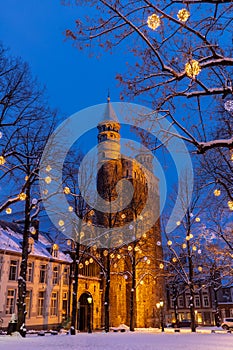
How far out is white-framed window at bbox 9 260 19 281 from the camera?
31.2 m

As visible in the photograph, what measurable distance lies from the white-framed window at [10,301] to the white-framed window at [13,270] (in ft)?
3.91

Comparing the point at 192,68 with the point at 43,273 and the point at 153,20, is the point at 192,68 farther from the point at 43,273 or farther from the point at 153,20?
the point at 43,273

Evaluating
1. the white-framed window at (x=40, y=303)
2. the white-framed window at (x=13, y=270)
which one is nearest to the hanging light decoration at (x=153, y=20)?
the white-framed window at (x=13, y=270)

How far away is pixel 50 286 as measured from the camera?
116ft

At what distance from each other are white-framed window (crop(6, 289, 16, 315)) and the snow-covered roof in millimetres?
3744

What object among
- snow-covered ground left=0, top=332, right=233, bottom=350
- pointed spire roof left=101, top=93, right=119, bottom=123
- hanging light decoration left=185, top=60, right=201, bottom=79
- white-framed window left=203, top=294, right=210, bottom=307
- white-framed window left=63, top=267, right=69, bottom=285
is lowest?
snow-covered ground left=0, top=332, right=233, bottom=350

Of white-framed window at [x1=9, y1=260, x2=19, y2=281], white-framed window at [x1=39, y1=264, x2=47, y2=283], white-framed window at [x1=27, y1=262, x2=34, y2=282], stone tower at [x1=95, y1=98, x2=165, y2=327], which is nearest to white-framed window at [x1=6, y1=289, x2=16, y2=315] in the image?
white-framed window at [x1=9, y1=260, x2=19, y2=281]

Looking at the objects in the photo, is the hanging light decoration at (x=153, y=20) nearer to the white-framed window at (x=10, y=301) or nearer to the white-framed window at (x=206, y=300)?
A: the white-framed window at (x=10, y=301)

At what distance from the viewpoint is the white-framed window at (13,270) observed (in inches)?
1228

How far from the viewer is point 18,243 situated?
33.5m

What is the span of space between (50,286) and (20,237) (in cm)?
631

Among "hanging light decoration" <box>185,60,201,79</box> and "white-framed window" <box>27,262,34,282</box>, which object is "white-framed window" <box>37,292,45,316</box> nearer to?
"white-framed window" <box>27,262,34,282</box>

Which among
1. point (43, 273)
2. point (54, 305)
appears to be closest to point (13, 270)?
point (43, 273)

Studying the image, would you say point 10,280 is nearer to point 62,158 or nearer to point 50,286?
point 50,286
